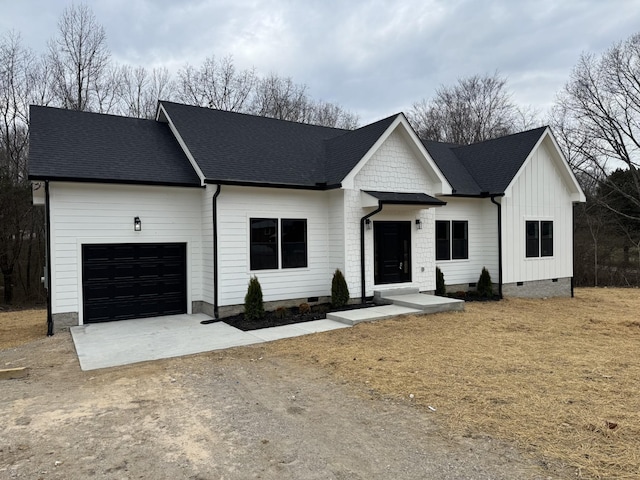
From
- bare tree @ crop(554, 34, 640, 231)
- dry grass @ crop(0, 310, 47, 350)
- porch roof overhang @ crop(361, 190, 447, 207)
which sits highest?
bare tree @ crop(554, 34, 640, 231)

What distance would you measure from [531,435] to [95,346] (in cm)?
752

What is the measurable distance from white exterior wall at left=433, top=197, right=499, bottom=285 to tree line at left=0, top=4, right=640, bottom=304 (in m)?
11.2

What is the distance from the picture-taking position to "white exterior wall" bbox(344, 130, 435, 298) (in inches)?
458

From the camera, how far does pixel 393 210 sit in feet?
40.7

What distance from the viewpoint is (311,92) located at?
3072 centimetres

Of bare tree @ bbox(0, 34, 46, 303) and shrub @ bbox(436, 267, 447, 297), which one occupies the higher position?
bare tree @ bbox(0, 34, 46, 303)

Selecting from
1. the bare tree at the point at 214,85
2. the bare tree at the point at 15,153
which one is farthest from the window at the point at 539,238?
the bare tree at the point at 15,153

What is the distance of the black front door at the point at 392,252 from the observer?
12.3 metres

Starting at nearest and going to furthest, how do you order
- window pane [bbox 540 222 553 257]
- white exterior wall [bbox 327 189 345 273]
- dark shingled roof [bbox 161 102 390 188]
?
dark shingled roof [bbox 161 102 390 188] → white exterior wall [bbox 327 189 345 273] → window pane [bbox 540 222 553 257]

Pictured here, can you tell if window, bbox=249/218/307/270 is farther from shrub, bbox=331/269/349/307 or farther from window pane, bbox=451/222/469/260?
window pane, bbox=451/222/469/260

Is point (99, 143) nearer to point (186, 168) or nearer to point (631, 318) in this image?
point (186, 168)

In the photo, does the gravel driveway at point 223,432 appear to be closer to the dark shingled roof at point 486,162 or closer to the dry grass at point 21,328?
the dry grass at point 21,328

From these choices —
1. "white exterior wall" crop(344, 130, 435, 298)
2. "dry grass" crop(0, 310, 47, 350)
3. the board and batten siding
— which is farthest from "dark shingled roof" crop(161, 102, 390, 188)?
"dry grass" crop(0, 310, 47, 350)

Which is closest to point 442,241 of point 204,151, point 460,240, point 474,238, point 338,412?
point 460,240
